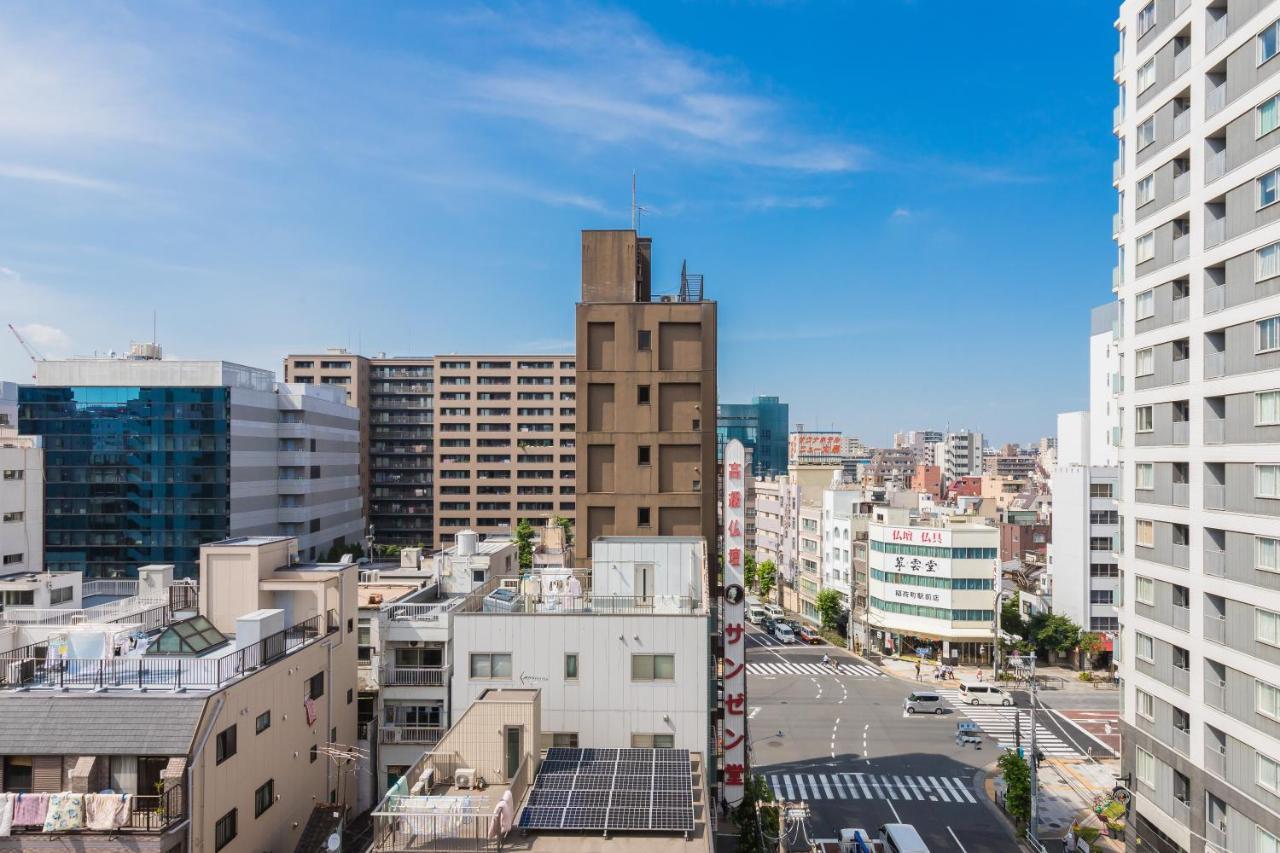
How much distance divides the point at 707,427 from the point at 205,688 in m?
23.4

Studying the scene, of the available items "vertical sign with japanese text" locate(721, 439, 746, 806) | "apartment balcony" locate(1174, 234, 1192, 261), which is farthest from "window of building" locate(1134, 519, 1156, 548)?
"vertical sign with japanese text" locate(721, 439, 746, 806)

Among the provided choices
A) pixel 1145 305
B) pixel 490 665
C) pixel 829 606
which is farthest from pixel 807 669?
pixel 490 665

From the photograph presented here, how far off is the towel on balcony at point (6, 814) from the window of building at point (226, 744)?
419cm

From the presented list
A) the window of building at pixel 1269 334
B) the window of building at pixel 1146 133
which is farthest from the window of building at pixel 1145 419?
the window of building at pixel 1146 133

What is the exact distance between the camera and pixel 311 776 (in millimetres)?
26406

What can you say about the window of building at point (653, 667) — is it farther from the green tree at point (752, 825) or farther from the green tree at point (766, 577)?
the green tree at point (766, 577)

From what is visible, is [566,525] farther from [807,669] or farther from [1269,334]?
[1269,334]

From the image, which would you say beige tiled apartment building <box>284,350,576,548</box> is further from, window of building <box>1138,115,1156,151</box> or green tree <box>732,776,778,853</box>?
window of building <box>1138,115,1156,151</box>

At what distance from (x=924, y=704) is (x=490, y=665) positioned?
4552 centimetres

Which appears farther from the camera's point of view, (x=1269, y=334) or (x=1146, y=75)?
(x=1146, y=75)

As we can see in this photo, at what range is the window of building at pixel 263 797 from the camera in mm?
22391

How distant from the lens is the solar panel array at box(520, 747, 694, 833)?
17.1 m

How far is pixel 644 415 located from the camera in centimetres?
3747

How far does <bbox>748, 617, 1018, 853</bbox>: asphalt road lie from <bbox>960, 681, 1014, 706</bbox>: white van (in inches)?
168
